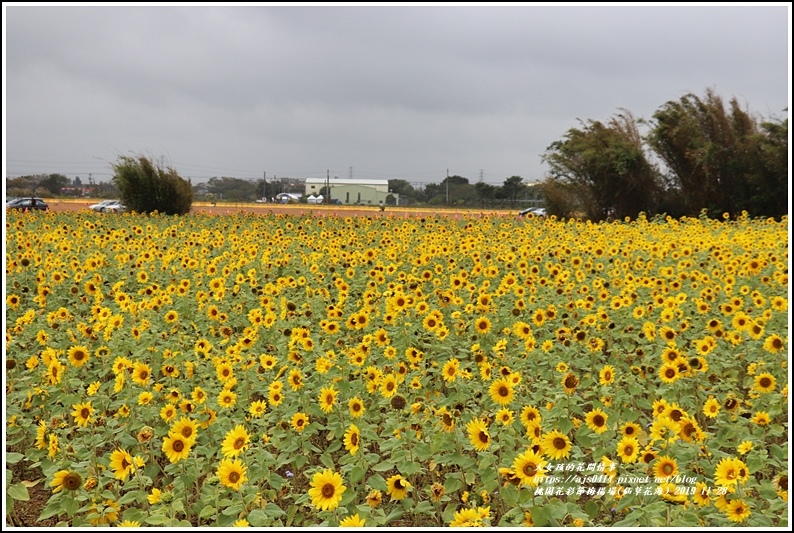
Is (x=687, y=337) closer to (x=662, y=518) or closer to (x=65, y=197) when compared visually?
(x=662, y=518)

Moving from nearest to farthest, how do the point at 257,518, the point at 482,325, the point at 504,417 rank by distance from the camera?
the point at 257,518 → the point at 504,417 → the point at 482,325

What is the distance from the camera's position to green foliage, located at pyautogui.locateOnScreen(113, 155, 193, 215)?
15.7 meters

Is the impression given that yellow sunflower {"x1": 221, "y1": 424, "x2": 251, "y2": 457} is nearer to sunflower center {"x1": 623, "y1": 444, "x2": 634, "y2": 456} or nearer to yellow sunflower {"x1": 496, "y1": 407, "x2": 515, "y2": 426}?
yellow sunflower {"x1": 496, "y1": 407, "x2": 515, "y2": 426}

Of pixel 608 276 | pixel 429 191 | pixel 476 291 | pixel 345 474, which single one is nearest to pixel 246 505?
pixel 345 474

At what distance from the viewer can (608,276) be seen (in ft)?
20.1

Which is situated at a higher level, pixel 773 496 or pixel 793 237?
pixel 793 237

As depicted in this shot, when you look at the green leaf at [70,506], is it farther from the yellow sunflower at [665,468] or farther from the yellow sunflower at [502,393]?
the yellow sunflower at [665,468]

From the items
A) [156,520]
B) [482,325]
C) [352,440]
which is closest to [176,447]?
[156,520]

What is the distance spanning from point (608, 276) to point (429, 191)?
43.6m

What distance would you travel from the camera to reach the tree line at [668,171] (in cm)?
1582

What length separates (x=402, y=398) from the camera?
2.55m

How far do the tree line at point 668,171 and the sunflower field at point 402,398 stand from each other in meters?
9.94

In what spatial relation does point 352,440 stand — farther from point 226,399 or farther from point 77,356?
point 77,356

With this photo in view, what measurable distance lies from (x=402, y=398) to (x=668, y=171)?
17585 mm
